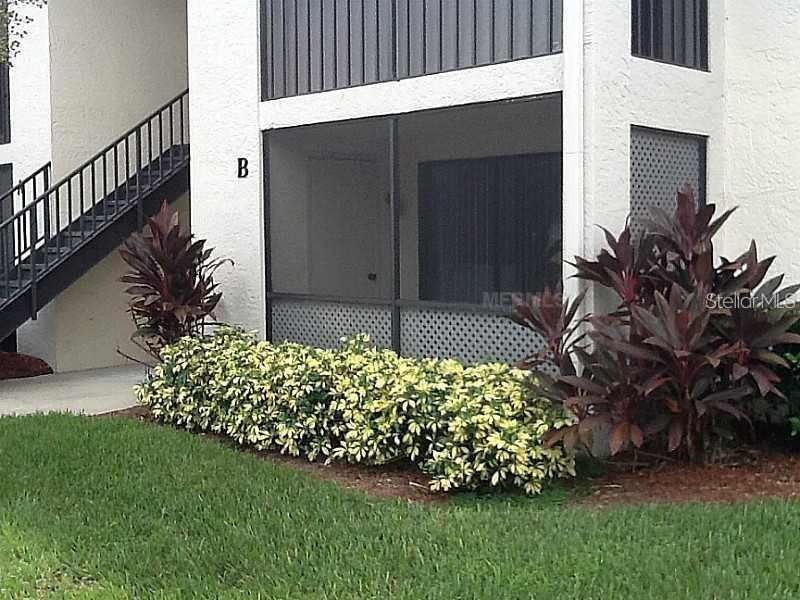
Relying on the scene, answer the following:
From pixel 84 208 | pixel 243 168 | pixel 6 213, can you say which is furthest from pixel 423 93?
pixel 6 213

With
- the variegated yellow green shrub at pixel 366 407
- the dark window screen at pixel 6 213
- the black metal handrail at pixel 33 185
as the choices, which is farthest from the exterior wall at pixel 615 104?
the black metal handrail at pixel 33 185

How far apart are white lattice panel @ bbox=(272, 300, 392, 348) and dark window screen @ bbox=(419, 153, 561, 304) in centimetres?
59

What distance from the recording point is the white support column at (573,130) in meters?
6.85

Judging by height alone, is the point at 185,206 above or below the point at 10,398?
above

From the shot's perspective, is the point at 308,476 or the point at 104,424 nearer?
the point at 308,476

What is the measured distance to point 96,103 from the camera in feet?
41.4

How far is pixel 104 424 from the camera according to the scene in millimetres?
8305

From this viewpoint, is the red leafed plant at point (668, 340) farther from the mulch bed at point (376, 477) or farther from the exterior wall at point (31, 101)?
the exterior wall at point (31, 101)

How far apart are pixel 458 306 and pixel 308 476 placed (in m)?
1.88

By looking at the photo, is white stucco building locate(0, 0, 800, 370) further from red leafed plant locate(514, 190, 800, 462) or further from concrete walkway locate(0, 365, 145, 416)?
concrete walkway locate(0, 365, 145, 416)

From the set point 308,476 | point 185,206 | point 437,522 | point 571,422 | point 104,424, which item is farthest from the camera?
point 185,206

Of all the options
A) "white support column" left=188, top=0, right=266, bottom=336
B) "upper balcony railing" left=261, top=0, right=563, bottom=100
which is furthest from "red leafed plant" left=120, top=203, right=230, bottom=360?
"upper balcony railing" left=261, top=0, right=563, bottom=100

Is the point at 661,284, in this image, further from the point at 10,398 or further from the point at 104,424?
the point at 10,398

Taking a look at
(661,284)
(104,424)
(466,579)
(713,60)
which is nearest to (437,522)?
(466,579)
